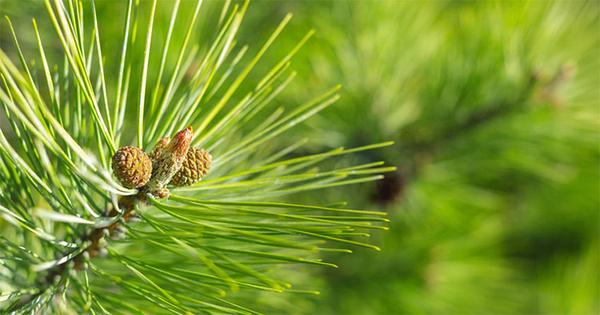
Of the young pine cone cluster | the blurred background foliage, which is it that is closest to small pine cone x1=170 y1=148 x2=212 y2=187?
the young pine cone cluster

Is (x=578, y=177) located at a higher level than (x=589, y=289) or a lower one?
higher

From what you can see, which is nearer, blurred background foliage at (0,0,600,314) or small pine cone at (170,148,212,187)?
small pine cone at (170,148,212,187)

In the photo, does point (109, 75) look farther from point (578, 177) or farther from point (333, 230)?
point (578, 177)

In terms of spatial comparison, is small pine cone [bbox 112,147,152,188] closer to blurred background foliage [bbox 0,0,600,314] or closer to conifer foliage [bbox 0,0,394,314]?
conifer foliage [bbox 0,0,394,314]

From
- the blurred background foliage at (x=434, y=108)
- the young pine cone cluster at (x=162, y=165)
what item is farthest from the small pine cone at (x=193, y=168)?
the blurred background foliage at (x=434, y=108)

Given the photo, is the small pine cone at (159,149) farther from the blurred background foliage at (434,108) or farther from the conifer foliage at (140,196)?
the blurred background foliage at (434,108)

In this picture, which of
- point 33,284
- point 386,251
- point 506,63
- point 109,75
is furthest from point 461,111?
point 33,284
